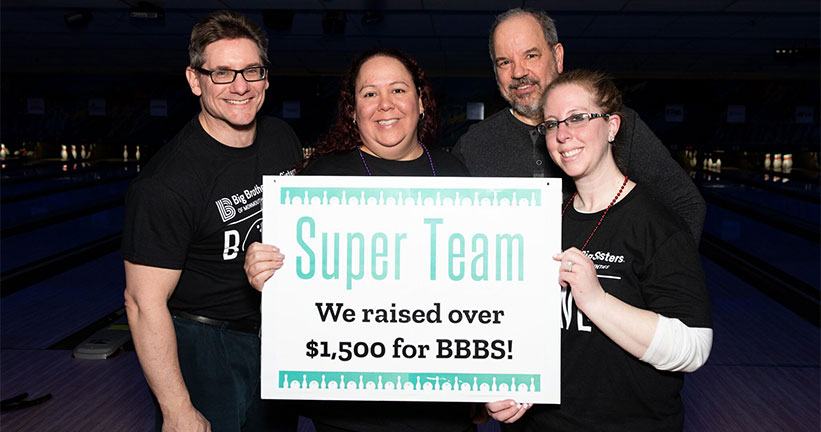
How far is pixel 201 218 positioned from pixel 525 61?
95 centimetres

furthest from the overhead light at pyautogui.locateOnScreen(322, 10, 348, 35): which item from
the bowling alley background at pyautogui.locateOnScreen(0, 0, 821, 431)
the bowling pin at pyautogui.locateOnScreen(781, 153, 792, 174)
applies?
the bowling pin at pyautogui.locateOnScreen(781, 153, 792, 174)

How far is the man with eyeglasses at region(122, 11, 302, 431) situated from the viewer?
1.39m

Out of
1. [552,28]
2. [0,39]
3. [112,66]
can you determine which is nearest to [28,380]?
[552,28]

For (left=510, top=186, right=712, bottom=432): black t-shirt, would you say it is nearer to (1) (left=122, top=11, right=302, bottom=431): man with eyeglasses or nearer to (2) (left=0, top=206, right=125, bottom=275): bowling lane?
(1) (left=122, top=11, right=302, bottom=431): man with eyeglasses

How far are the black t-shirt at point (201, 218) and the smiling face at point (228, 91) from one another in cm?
5

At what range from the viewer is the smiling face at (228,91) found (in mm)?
1490

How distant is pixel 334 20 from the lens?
5.47 metres

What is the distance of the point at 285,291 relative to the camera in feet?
4.05

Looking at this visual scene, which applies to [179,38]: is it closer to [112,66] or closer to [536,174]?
[112,66]

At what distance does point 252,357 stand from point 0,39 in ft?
24.6

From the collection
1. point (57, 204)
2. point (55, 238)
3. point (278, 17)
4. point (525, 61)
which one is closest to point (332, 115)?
point (57, 204)

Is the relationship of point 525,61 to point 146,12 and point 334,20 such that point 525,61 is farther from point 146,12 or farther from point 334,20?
point 146,12

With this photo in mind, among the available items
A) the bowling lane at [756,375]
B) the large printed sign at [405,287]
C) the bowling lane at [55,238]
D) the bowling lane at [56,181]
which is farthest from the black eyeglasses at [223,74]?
the bowling lane at [56,181]

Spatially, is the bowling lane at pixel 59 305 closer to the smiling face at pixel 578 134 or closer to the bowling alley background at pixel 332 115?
the bowling alley background at pixel 332 115
